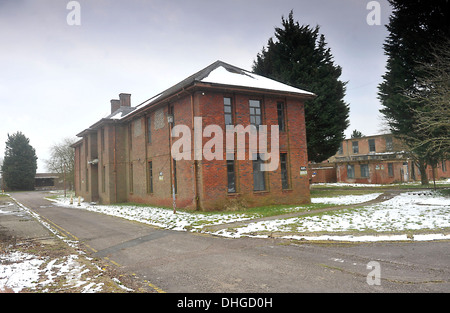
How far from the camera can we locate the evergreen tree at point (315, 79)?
26.3m

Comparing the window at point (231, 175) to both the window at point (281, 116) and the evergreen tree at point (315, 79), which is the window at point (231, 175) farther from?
the evergreen tree at point (315, 79)

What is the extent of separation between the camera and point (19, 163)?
6781 cm

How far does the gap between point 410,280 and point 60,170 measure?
64.4m

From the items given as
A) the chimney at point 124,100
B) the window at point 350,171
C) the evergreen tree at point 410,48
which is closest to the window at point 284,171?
the evergreen tree at point 410,48

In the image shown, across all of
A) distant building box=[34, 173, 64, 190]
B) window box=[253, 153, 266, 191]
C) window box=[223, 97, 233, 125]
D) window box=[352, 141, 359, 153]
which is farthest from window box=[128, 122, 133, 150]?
distant building box=[34, 173, 64, 190]

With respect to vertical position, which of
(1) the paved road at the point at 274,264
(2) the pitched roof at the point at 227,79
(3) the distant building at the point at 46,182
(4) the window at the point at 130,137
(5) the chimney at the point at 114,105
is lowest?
(1) the paved road at the point at 274,264

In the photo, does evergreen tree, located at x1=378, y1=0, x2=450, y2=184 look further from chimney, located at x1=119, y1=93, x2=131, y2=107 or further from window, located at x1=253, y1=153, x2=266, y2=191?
chimney, located at x1=119, y1=93, x2=131, y2=107

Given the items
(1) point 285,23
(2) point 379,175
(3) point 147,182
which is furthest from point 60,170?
(2) point 379,175

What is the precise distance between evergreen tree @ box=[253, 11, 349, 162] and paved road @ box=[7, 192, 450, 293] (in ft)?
63.5

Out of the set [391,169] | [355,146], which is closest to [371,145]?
[355,146]

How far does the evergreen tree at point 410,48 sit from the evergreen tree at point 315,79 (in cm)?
490

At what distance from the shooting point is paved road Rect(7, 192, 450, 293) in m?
4.96

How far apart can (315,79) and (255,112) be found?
37.6 feet
